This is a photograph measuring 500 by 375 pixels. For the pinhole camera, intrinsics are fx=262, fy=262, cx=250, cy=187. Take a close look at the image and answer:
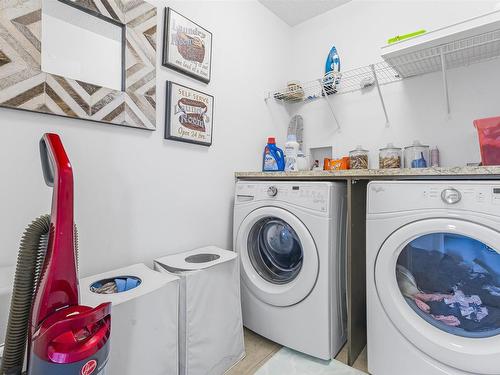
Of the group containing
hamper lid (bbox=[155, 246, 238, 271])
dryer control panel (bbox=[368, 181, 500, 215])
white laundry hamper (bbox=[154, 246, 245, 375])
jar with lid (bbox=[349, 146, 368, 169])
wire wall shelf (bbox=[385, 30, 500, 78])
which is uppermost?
wire wall shelf (bbox=[385, 30, 500, 78])

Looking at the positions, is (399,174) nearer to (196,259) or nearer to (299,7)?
(196,259)

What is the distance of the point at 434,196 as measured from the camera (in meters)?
1.00

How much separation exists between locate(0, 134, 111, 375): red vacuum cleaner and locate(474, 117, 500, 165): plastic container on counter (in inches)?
60.2

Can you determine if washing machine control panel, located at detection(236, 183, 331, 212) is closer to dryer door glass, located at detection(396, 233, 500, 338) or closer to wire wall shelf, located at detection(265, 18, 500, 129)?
dryer door glass, located at detection(396, 233, 500, 338)

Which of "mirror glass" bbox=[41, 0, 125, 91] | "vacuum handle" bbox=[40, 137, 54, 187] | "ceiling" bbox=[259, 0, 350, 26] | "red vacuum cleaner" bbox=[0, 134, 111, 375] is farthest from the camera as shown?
"ceiling" bbox=[259, 0, 350, 26]

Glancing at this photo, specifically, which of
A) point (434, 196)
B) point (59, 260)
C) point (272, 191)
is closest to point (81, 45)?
point (59, 260)

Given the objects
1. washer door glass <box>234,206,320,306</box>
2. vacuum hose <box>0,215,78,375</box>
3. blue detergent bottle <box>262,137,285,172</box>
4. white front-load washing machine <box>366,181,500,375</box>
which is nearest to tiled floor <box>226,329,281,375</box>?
washer door glass <box>234,206,320,306</box>

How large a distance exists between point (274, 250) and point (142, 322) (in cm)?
85

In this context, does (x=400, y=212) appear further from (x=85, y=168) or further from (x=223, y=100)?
(x=85, y=168)

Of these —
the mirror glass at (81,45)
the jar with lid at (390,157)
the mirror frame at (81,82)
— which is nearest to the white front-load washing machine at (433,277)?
the jar with lid at (390,157)

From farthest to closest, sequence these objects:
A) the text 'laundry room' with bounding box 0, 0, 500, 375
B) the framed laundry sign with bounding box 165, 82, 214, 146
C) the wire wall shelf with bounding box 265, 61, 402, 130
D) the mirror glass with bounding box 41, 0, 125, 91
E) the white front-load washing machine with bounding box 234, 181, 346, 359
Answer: the wire wall shelf with bounding box 265, 61, 402, 130 → the framed laundry sign with bounding box 165, 82, 214, 146 → the white front-load washing machine with bounding box 234, 181, 346, 359 → the mirror glass with bounding box 41, 0, 125, 91 → the text 'laundry room' with bounding box 0, 0, 500, 375

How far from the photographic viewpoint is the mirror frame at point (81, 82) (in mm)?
921

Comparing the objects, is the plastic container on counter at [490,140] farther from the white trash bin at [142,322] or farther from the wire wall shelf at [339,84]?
the white trash bin at [142,322]

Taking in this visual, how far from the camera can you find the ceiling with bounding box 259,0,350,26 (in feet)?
6.55
